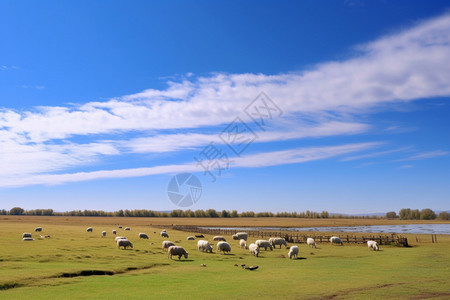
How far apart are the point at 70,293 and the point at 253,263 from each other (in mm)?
17759

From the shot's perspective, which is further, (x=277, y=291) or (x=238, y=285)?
(x=238, y=285)

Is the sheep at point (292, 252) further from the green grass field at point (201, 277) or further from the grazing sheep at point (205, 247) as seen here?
the grazing sheep at point (205, 247)

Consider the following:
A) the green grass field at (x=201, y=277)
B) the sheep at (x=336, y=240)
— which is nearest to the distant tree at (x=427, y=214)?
the sheep at (x=336, y=240)

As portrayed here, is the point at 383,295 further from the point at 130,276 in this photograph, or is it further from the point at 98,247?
the point at 98,247

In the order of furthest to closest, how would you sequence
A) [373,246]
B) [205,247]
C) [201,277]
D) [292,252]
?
[373,246]
[205,247]
[292,252]
[201,277]

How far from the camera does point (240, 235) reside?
5938 cm

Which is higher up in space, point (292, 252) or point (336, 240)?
point (336, 240)

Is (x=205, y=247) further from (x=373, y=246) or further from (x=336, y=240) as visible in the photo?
(x=336, y=240)

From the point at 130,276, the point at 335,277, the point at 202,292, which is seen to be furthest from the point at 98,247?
the point at 335,277

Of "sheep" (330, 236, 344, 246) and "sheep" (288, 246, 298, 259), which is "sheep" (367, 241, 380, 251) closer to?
"sheep" (330, 236, 344, 246)

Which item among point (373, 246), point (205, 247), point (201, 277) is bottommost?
point (201, 277)

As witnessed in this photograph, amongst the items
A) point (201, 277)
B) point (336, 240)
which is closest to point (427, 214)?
point (336, 240)

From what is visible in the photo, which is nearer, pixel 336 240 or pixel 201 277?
pixel 201 277

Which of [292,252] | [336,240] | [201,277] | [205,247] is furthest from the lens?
[336,240]
